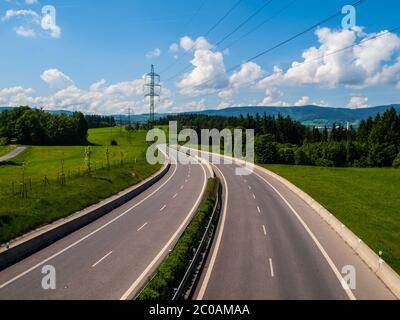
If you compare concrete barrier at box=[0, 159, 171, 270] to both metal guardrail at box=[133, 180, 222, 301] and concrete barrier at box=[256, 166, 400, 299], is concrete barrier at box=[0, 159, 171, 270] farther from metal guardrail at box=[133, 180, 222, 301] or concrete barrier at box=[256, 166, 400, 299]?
concrete barrier at box=[256, 166, 400, 299]

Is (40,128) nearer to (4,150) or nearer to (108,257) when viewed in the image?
(4,150)

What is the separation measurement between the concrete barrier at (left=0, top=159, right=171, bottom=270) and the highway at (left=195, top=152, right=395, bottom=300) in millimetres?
11382

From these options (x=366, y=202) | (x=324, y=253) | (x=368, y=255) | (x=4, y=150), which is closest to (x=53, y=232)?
(x=324, y=253)

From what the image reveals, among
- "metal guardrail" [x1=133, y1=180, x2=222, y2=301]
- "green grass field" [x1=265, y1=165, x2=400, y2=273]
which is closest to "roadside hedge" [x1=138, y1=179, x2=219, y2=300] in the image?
"metal guardrail" [x1=133, y1=180, x2=222, y2=301]

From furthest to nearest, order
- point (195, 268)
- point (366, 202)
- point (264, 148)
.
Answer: point (264, 148)
point (366, 202)
point (195, 268)

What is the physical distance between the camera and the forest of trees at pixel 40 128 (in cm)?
14188

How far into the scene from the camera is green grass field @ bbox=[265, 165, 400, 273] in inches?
1157

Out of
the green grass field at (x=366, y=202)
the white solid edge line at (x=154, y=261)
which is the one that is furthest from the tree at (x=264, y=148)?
the white solid edge line at (x=154, y=261)

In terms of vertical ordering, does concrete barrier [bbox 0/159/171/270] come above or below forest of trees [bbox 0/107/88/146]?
below

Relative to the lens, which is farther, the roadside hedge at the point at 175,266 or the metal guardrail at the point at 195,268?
the metal guardrail at the point at 195,268

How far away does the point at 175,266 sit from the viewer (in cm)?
1984

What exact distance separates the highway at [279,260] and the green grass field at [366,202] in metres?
2.64

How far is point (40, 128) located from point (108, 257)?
13297 cm

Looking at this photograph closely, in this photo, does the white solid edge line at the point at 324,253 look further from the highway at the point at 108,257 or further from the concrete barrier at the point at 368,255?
the highway at the point at 108,257
